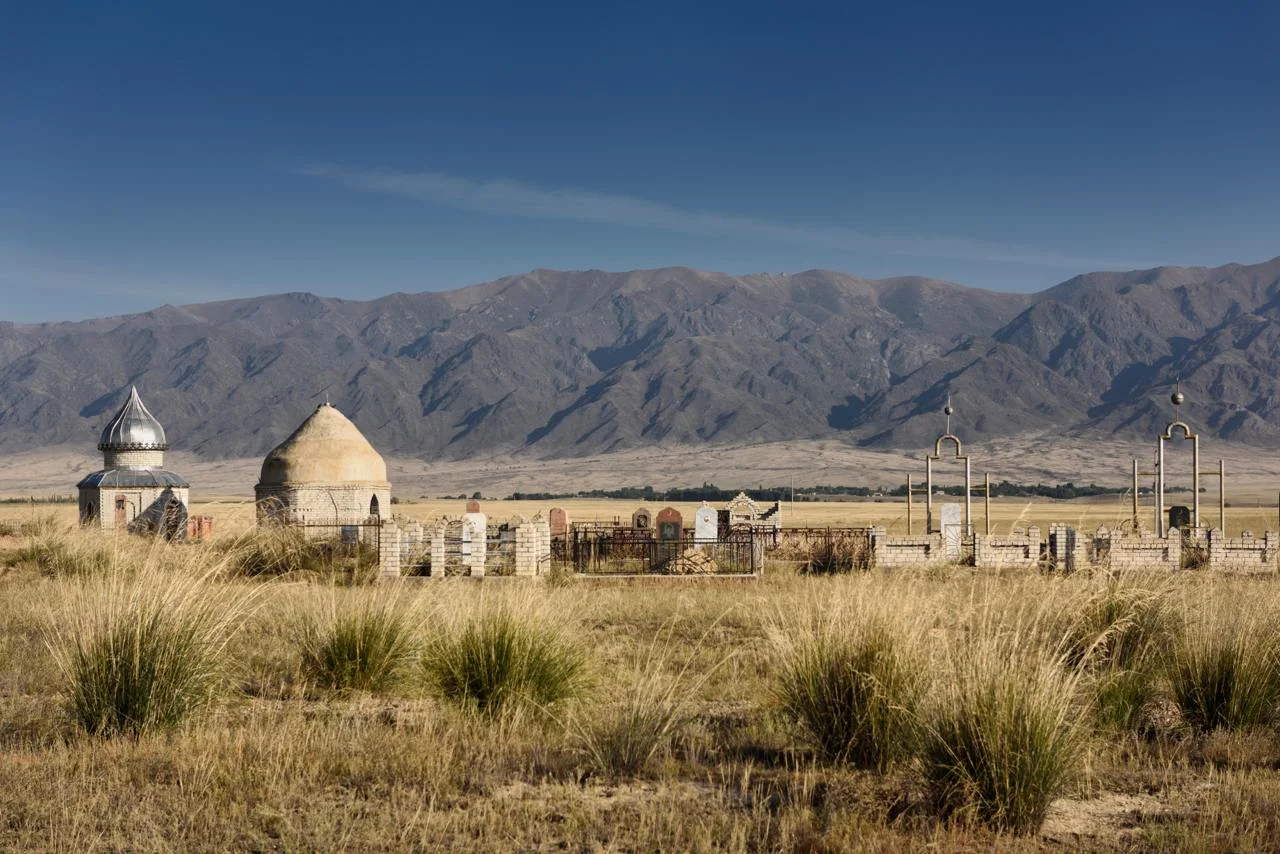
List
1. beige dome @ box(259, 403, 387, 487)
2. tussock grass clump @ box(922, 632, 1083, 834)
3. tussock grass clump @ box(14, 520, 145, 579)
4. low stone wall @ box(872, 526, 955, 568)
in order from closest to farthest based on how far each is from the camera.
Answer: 1. tussock grass clump @ box(922, 632, 1083, 834)
2. tussock grass clump @ box(14, 520, 145, 579)
3. low stone wall @ box(872, 526, 955, 568)
4. beige dome @ box(259, 403, 387, 487)

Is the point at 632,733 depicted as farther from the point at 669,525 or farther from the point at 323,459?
the point at 323,459

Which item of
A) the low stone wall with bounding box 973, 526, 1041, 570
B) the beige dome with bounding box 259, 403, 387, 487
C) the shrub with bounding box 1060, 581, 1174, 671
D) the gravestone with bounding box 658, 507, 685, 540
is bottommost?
the low stone wall with bounding box 973, 526, 1041, 570

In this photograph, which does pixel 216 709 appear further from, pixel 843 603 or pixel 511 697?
pixel 843 603

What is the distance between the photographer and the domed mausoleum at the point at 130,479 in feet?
137

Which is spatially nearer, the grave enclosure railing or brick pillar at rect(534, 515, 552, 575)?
brick pillar at rect(534, 515, 552, 575)

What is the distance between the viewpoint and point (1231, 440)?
7023 inches

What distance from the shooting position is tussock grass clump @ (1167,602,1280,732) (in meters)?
9.16

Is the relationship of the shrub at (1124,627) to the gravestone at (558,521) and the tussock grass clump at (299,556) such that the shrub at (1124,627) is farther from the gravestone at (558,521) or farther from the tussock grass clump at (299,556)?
the gravestone at (558,521)

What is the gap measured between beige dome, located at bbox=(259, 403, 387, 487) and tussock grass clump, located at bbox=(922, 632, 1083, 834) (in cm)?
3311

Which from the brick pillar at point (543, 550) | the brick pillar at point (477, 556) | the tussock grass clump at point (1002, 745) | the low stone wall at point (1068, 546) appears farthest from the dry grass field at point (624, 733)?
the low stone wall at point (1068, 546)

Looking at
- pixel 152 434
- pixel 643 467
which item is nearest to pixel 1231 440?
pixel 643 467

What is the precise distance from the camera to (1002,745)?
6.76m

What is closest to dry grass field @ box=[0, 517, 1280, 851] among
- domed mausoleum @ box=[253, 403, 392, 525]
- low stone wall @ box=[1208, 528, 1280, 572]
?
low stone wall @ box=[1208, 528, 1280, 572]

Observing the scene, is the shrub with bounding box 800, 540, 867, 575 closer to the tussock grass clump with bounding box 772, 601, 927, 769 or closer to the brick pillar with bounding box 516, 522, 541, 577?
the brick pillar with bounding box 516, 522, 541, 577
